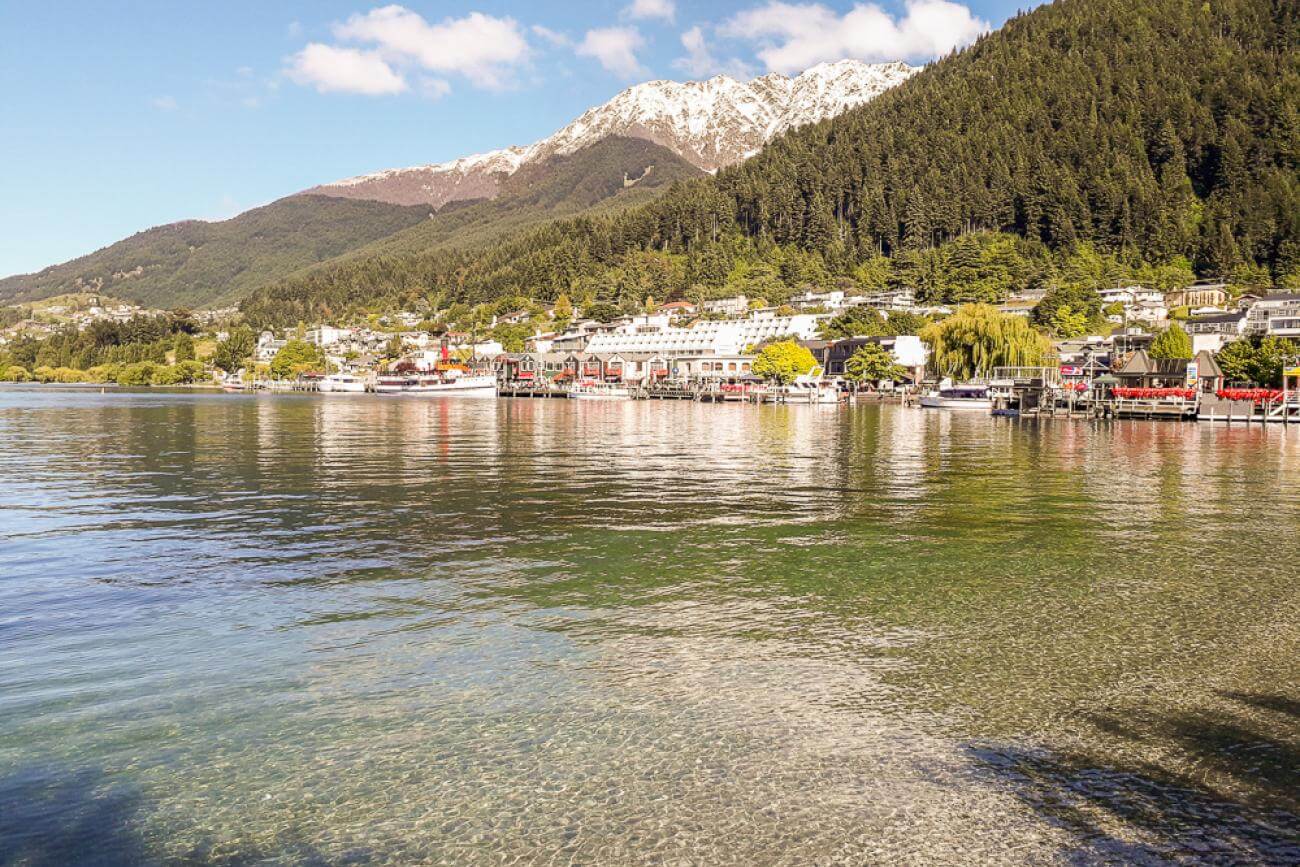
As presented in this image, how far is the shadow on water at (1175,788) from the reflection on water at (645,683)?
31 millimetres

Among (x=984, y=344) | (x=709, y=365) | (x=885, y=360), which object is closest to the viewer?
(x=984, y=344)

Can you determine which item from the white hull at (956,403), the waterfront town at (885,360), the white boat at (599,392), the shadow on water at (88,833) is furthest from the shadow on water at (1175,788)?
the white boat at (599,392)

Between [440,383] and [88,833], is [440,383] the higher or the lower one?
the higher one

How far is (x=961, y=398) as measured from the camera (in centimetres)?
8906

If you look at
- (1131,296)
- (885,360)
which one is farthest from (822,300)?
(885,360)

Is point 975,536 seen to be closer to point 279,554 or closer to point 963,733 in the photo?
point 963,733

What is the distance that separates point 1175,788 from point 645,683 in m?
4.66

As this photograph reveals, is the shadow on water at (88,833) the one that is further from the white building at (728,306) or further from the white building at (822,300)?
the white building at (728,306)

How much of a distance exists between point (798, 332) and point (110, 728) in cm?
15083

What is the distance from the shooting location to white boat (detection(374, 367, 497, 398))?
146 meters

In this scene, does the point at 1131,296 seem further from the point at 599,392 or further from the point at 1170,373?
the point at 599,392

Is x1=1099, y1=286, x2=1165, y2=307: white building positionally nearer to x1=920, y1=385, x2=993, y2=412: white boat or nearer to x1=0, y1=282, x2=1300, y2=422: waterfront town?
x1=0, y1=282, x2=1300, y2=422: waterfront town

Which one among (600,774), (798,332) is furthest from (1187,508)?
(798,332)

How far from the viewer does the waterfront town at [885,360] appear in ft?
266
